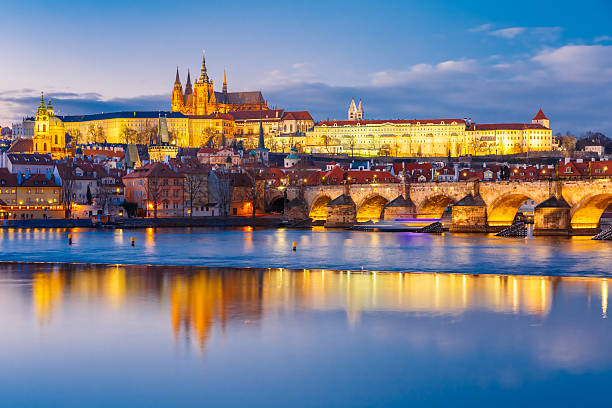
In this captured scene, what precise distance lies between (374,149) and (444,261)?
117 metres

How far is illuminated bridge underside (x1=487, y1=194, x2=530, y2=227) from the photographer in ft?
139

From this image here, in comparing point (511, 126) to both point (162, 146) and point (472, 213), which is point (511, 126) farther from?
point (472, 213)

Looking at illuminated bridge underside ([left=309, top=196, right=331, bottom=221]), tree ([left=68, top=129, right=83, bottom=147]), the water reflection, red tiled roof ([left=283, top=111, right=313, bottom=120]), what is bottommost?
the water reflection

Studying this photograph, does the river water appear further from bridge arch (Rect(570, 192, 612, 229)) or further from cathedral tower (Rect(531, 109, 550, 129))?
cathedral tower (Rect(531, 109, 550, 129))

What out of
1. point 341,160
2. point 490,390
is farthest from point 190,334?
point 341,160

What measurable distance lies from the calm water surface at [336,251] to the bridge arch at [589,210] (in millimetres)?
1905

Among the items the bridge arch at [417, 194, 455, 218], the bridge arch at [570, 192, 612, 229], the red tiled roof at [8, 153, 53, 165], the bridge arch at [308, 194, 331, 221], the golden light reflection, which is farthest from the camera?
the red tiled roof at [8, 153, 53, 165]

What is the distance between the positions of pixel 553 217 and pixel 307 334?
87.1 ft

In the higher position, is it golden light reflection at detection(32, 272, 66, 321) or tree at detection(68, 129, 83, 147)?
tree at detection(68, 129, 83, 147)

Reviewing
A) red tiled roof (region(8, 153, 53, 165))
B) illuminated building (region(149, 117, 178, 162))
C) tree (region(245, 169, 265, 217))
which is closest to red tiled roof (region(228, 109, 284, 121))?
illuminated building (region(149, 117, 178, 162))

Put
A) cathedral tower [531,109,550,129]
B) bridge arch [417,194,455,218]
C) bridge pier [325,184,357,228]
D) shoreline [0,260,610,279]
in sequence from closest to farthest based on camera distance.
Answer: shoreline [0,260,610,279] → bridge arch [417,194,455,218] → bridge pier [325,184,357,228] → cathedral tower [531,109,550,129]

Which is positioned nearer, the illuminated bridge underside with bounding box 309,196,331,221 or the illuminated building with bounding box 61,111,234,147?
the illuminated bridge underside with bounding box 309,196,331,221

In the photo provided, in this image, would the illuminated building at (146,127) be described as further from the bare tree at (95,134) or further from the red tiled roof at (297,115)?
the red tiled roof at (297,115)

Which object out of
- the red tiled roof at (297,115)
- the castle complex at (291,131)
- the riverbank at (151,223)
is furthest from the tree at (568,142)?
the riverbank at (151,223)
